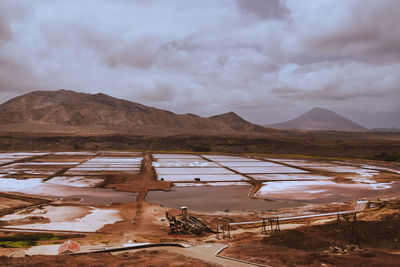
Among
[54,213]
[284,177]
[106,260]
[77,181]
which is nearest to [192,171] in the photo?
[284,177]

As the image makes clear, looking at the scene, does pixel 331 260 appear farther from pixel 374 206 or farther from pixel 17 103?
pixel 17 103

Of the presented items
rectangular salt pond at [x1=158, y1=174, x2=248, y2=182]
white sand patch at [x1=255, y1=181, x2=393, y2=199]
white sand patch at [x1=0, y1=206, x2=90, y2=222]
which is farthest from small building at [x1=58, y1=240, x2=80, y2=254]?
rectangular salt pond at [x1=158, y1=174, x2=248, y2=182]

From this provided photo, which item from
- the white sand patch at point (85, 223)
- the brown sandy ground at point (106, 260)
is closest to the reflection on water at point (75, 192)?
the white sand patch at point (85, 223)

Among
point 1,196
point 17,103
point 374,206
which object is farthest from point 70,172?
point 17,103

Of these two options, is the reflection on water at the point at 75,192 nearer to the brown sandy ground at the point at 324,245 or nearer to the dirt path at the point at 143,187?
the dirt path at the point at 143,187

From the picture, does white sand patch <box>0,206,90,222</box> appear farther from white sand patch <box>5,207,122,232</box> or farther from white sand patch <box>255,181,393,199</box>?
white sand patch <box>255,181,393,199</box>

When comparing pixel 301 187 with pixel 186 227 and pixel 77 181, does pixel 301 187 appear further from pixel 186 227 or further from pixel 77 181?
pixel 77 181
